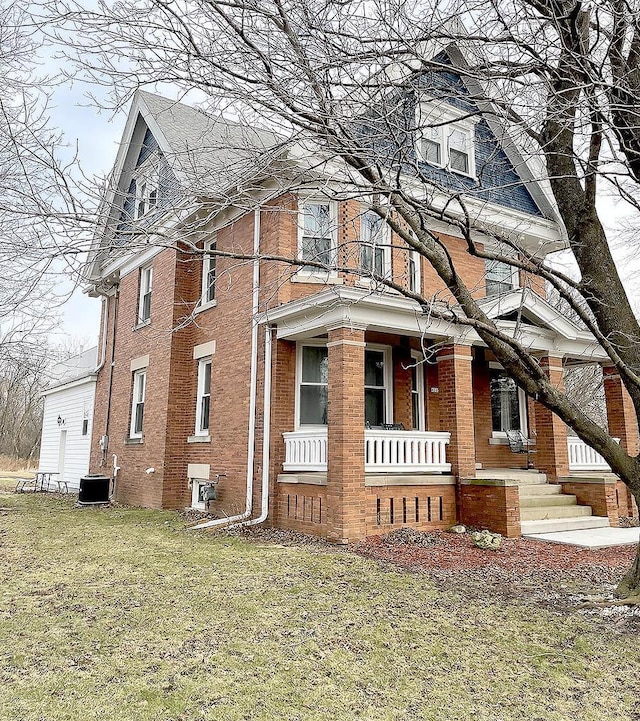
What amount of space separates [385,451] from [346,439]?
1.14 meters

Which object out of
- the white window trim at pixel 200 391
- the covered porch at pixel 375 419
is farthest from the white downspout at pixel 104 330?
the covered porch at pixel 375 419

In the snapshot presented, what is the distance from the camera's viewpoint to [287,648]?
4.45 meters

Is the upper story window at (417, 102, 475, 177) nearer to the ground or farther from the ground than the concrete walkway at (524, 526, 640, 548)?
farther from the ground

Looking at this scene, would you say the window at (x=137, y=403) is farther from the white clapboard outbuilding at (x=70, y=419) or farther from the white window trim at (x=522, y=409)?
the white window trim at (x=522, y=409)

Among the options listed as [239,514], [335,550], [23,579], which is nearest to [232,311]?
[239,514]

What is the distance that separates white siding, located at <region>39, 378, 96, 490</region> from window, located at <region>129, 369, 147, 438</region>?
3.55 metres

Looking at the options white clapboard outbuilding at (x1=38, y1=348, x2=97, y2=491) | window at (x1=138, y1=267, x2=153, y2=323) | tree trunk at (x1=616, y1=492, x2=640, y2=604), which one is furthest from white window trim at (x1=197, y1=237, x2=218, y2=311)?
tree trunk at (x1=616, y1=492, x2=640, y2=604)

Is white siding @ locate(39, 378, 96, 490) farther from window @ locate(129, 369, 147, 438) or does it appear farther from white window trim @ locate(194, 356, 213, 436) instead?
white window trim @ locate(194, 356, 213, 436)

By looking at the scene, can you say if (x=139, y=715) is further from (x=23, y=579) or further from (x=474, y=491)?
(x=474, y=491)

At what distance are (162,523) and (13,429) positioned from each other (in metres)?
33.4

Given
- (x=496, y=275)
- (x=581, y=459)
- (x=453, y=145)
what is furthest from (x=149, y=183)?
(x=581, y=459)

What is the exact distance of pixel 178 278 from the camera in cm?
1381

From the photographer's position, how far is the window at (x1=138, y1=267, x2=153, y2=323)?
15586 millimetres

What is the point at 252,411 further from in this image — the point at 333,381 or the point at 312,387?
the point at 333,381
